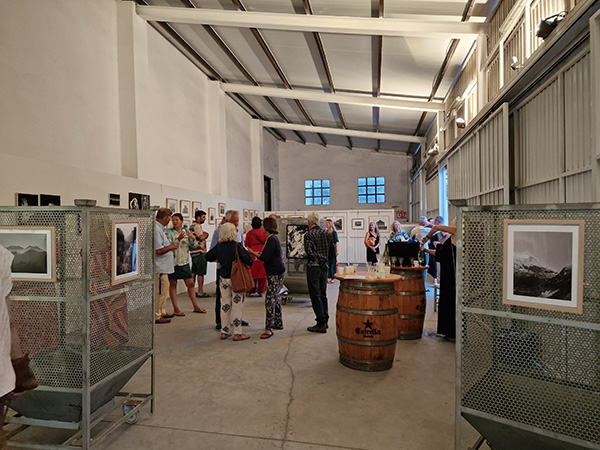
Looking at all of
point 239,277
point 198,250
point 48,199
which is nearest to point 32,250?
point 239,277

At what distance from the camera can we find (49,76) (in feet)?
18.9

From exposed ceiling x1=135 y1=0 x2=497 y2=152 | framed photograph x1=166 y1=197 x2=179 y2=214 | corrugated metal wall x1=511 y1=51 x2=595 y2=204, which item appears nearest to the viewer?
corrugated metal wall x1=511 y1=51 x2=595 y2=204

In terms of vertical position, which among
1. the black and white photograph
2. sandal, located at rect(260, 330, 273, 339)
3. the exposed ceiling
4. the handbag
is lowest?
sandal, located at rect(260, 330, 273, 339)

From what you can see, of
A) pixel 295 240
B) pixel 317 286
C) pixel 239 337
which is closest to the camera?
pixel 239 337

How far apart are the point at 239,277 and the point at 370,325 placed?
1.76m

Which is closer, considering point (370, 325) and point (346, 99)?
point (370, 325)

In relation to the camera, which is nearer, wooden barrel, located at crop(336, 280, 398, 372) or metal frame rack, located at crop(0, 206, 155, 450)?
metal frame rack, located at crop(0, 206, 155, 450)

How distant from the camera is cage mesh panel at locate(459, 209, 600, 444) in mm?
1857

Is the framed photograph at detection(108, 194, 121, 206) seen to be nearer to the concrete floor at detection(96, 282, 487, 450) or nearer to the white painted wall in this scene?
the concrete floor at detection(96, 282, 487, 450)

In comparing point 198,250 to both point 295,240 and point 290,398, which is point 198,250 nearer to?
point 295,240

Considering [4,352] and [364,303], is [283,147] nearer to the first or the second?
[364,303]

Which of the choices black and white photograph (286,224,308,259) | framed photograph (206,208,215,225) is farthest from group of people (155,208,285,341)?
framed photograph (206,208,215,225)

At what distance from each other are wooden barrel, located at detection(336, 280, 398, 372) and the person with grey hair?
1.28 m

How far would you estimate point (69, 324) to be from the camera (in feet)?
8.30
